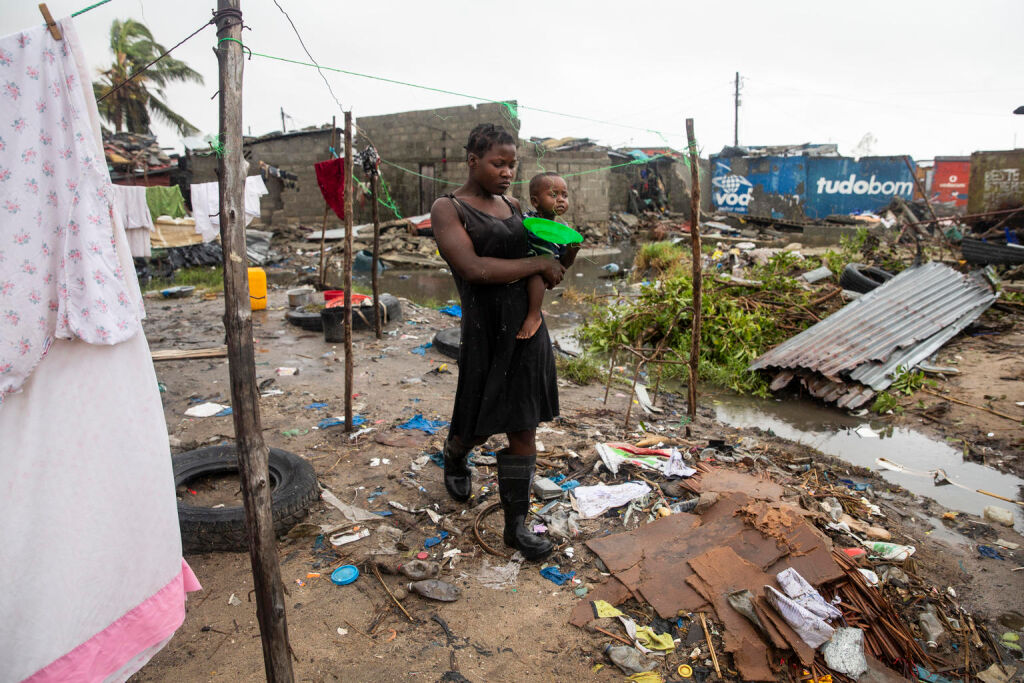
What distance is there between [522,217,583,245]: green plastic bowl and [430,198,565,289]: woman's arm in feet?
0.44

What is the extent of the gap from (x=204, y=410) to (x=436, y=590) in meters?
3.15

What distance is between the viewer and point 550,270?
249 cm

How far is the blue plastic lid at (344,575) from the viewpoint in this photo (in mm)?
2580

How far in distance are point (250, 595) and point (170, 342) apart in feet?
17.5

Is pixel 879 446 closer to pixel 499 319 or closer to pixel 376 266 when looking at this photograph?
pixel 499 319

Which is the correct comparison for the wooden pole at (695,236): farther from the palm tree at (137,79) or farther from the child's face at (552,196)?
the palm tree at (137,79)

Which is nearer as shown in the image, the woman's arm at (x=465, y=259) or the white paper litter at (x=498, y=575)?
the woman's arm at (x=465, y=259)

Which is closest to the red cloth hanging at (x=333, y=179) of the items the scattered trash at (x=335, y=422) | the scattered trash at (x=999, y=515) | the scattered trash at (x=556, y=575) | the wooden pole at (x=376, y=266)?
the wooden pole at (x=376, y=266)

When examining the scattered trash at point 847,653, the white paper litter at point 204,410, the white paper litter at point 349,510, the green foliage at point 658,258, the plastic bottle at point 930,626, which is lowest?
the plastic bottle at point 930,626

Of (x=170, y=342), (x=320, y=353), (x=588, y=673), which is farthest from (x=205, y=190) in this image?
(x=588, y=673)

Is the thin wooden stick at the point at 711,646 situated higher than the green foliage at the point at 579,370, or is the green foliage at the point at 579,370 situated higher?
the green foliage at the point at 579,370

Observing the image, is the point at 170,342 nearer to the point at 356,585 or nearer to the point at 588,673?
the point at 356,585

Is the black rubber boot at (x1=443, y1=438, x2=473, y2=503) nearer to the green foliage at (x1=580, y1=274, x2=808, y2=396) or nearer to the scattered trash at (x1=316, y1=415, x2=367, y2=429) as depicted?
the scattered trash at (x1=316, y1=415, x2=367, y2=429)

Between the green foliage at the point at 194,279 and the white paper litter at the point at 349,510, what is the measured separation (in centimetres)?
787
